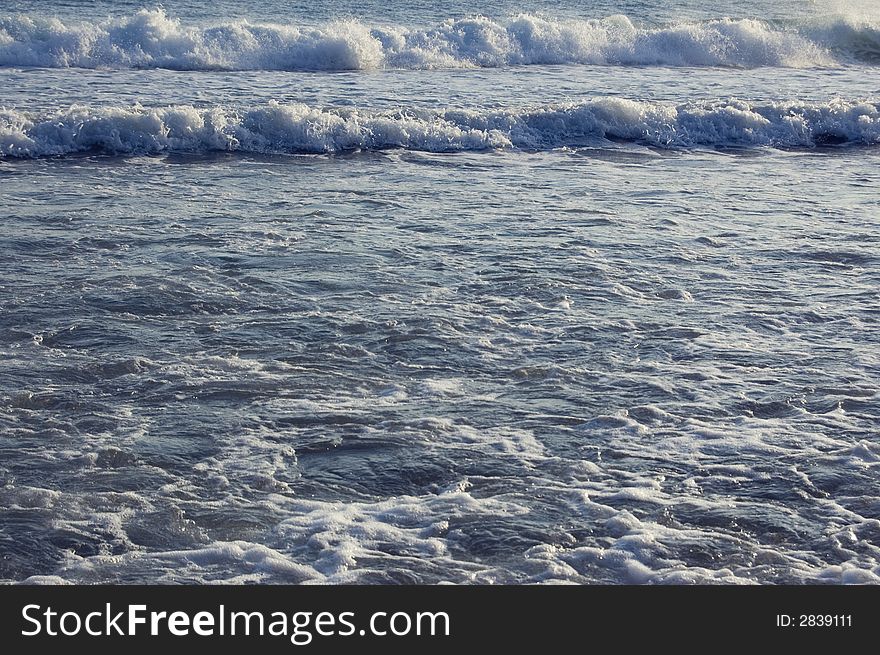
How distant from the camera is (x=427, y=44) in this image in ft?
77.2

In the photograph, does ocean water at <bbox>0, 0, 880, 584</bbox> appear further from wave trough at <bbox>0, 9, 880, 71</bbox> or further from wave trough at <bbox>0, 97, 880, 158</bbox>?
wave trough at <bbox>0, 9, 880, 71</bbox>

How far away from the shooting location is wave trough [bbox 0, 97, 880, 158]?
14.2m

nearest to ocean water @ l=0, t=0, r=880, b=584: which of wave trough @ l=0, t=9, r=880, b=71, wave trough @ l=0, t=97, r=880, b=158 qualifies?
wave trough @ l=0, t=97, r=880, b=158

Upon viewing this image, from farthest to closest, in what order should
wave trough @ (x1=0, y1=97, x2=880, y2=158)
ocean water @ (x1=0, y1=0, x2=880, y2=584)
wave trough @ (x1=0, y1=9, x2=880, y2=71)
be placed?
wave trough @ (x1=0, y1=9, x2=880, y2=71), wave trough @ (x1=0, y1=97, x2=880, y2=158), ocean water @ (x1=0, y1=0, x2=880, y2=584)

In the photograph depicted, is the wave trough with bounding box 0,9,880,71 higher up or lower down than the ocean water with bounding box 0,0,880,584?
higher up

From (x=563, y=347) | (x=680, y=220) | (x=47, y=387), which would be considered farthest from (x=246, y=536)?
(x=680, y=220)

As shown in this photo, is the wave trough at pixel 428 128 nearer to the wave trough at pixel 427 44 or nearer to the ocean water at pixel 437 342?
the ocean water at pixel 437 342

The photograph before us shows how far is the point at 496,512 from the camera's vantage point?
16.6ft

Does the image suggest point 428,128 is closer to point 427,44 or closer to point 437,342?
point 437,342

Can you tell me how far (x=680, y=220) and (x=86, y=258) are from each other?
5.58m

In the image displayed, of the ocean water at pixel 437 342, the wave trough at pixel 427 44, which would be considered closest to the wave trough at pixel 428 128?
the ocean water at pixel 437 342

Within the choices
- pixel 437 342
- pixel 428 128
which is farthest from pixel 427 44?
pixel 437 342

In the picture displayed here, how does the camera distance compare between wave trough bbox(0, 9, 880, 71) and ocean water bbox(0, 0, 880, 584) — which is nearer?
ocean water bbox(0, 0, 880, 584)

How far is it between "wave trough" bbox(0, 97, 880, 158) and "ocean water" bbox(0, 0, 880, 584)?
2.1 inches
